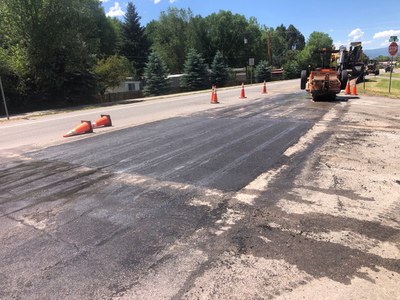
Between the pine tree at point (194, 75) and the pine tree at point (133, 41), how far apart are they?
13.2 metres

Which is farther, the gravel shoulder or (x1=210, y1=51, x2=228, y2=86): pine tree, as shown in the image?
(x1=210, y1=51, x2=228, y2=86): pine tree

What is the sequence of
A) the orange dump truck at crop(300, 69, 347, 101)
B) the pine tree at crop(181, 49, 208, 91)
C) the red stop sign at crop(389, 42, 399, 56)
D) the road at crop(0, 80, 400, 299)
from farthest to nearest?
the pine tree at crop(181, 49, 208, 91) → the red stop sign at crop(389, 42, 399, 56) → the orange dump truck at crop(300, 69, 347, 101) → the road at crop(0, 80, 400, 299)

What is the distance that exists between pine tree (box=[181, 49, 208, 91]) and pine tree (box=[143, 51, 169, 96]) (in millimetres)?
4437

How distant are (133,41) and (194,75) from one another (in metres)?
17.1

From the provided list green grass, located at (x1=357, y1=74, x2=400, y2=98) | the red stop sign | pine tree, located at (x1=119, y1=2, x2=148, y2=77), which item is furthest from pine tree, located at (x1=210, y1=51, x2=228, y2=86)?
the red stop sign

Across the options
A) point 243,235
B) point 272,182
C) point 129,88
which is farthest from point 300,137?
A: point 129,88

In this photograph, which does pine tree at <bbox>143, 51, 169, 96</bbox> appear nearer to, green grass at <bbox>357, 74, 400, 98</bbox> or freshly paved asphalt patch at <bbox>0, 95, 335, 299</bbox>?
green grass at <bbox>357, 74, 400, 98</bbox>

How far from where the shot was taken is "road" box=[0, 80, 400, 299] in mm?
3049

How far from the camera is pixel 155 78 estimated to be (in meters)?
40.4

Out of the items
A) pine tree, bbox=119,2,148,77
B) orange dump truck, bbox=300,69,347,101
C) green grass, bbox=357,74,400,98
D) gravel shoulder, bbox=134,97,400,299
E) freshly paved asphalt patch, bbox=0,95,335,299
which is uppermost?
pine tree, bbox=119,2,148,77

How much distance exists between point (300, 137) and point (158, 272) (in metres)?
6.36

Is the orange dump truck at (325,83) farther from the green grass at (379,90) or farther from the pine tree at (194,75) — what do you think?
the pine tree at (194,75)

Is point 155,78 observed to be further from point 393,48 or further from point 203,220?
point 203,220

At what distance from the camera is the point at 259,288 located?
2.94 m
